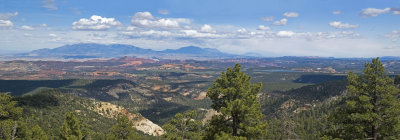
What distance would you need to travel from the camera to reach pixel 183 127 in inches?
1569

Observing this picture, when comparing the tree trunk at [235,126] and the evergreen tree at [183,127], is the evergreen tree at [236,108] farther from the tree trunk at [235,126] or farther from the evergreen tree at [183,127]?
the evergreen tree at [183,127]

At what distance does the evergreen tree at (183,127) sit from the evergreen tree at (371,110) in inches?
765

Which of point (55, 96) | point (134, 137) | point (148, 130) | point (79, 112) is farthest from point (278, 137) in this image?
point (55, 96)

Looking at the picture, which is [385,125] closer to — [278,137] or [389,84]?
[389,84]

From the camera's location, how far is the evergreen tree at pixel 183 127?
39344mm

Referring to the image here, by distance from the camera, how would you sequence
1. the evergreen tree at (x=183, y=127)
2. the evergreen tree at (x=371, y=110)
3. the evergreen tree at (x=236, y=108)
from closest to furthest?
the evergreen tree at (x=371, y=110) → the evergreen tree at (x=236, y=108) → the evergreen tree at (x=183, y=127)

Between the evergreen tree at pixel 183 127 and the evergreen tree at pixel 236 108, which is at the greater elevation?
the evergreen tree at pixel 236 108

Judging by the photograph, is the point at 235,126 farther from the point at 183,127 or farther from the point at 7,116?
the point at 7,116

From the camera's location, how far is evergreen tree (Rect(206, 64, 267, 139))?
82.5ft

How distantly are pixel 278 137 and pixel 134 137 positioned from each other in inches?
4049

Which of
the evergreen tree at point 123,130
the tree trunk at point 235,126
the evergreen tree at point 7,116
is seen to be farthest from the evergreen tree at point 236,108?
the evergreen tree at point 123,130

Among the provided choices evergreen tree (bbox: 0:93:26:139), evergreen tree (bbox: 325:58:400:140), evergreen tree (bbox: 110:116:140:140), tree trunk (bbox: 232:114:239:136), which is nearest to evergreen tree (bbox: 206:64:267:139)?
tree trunk (bbox: 232:114:239:136)

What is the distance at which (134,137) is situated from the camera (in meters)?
50.0

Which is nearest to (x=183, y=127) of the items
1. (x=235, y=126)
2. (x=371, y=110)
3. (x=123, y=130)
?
(x=123, y=130)
